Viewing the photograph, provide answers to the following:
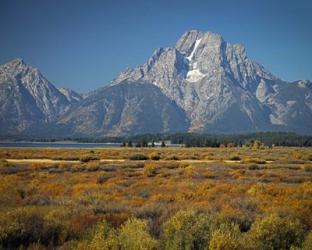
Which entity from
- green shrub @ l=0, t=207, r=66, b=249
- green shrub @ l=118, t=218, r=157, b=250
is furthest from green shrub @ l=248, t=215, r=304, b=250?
green shrub @ l=0, t=207, r=66, b=249

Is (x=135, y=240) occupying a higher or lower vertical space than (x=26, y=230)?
higher

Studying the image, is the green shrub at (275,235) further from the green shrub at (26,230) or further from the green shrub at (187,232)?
the green shrub at (26,230)

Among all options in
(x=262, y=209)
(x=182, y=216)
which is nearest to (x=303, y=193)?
(x=262, y=209)

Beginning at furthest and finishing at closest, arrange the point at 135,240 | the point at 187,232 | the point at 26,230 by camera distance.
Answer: the point at 26,230, the point at 187,232, the point at 135,240

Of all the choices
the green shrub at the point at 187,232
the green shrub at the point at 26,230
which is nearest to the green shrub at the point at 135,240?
the green shrub at the point at 187,232

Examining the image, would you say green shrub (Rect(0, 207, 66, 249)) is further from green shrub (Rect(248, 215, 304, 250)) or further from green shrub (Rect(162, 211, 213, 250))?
green shrub (Rect(248, 215, 304, 250))

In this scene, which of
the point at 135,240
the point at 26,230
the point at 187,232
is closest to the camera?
the point at 135,240

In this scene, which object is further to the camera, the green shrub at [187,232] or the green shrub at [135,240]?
the green shrub at [187,232]

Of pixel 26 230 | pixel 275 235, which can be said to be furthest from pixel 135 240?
pixel 275 235

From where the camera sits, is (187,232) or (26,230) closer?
(187,232)

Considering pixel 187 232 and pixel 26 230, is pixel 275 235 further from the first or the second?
pixel 26 230

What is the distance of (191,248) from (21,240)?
4407 mm

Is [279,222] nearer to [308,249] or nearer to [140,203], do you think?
[308,249]

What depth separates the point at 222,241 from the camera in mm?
8766
